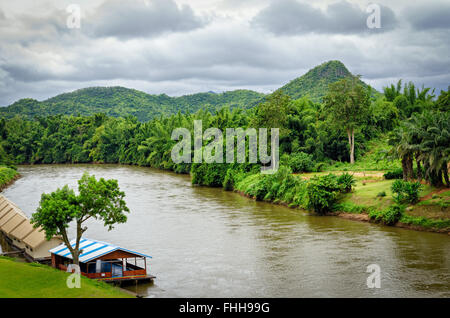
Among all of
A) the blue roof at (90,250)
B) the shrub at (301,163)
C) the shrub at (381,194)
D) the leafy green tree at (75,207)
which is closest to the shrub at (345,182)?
the shrub at (381,194)

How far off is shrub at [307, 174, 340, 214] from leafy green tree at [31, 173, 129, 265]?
2123 cm

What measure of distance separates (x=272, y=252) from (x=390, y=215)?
36.6 feet

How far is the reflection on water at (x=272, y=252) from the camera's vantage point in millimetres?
22328

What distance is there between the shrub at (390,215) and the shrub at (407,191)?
2.24ft

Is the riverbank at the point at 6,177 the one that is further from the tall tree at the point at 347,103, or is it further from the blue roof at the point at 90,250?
the tall tree at the point at 347,103

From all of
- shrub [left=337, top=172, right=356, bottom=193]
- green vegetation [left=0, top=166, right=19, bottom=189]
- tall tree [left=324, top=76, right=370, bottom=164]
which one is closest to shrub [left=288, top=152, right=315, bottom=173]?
tall tree [left=324, top=76, right=370, bottom=164]

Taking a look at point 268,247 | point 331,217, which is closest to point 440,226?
point 331,217

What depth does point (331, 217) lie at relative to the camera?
39.0 metres

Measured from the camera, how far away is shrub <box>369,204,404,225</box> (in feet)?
111

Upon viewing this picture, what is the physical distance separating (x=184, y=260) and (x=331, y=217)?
1684 cm

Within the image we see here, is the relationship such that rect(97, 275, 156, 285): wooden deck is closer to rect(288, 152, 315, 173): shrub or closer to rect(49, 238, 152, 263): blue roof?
rect(49, 238, 152, 263): blue roof

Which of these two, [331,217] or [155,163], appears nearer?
[331,217]

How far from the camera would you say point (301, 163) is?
180 feet
